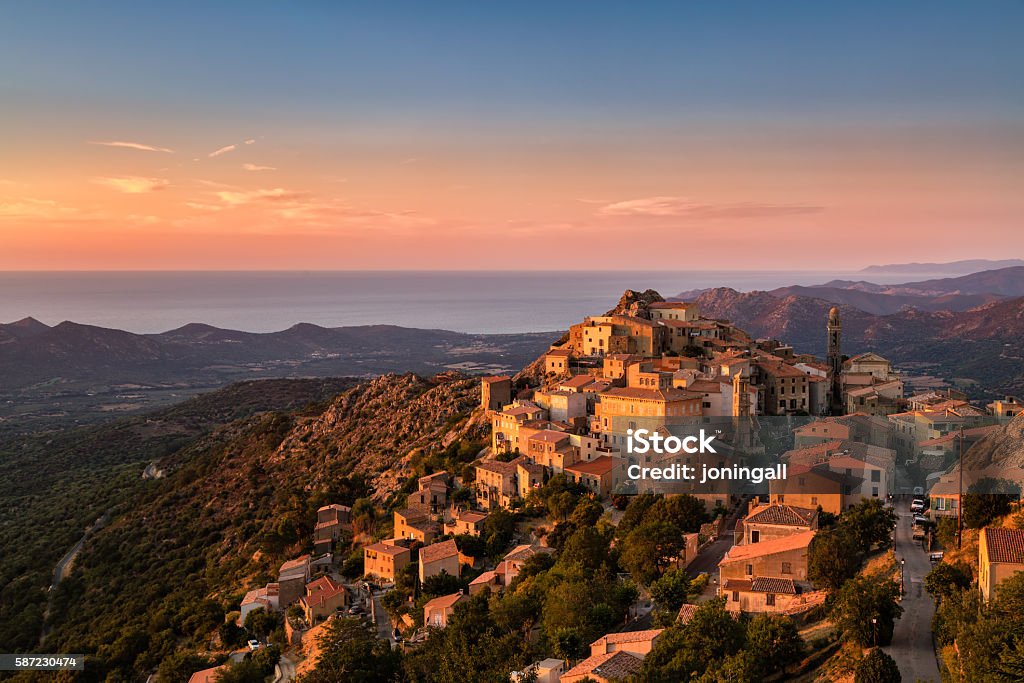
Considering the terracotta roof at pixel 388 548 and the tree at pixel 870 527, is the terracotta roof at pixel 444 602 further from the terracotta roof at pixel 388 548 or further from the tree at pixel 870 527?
the tree at pixel 870 527

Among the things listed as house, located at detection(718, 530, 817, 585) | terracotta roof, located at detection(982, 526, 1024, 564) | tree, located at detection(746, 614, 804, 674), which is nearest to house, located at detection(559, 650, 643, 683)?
tree, located at detection(746, 614, 804, 674)

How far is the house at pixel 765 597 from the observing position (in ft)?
61.8

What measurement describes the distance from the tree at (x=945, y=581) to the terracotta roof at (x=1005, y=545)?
122 cm

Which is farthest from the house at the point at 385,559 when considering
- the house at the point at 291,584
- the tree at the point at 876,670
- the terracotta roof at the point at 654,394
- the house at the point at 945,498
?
the tree at the point at 876,670

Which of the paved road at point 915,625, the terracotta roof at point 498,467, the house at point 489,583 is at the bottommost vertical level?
the house at point 489,583

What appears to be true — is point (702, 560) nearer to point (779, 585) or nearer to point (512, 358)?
point (779, 585)

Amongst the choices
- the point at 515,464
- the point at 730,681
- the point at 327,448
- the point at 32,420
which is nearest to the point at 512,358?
the point at 32,420

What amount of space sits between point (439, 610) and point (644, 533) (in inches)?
261

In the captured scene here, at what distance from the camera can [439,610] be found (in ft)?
78.7

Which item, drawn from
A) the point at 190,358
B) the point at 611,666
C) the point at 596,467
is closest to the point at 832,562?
the point at 611,666

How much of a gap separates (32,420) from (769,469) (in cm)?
8943

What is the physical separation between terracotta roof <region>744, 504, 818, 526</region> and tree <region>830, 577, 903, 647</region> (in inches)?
228

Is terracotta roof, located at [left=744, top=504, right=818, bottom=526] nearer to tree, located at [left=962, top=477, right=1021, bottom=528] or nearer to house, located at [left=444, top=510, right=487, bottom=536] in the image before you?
tree, located at [left=962, top=477, right=1021, bottom=528]

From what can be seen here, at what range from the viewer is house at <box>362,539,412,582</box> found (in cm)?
2914
